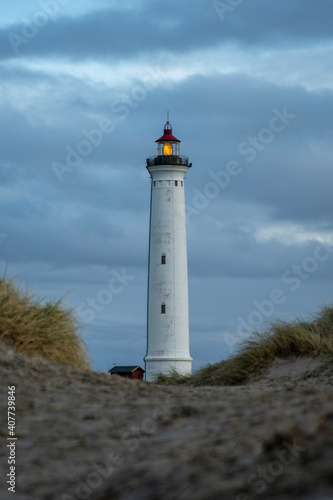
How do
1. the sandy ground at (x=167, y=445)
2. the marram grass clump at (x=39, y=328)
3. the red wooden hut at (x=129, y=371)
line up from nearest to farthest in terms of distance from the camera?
the sandy ground at (x=167, y=445), the marram grass clump at (x=39, y=328), the red wooden hut at (x=129, y=371)

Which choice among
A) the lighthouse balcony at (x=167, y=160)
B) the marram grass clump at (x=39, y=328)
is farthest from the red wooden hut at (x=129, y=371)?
the marram grass clump at (x=39, y=328)

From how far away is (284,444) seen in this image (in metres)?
4.20

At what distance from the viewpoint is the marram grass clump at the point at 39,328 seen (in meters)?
9.59

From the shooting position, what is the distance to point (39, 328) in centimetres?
991

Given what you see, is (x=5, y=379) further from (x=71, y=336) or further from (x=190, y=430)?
(x=190, y=430)

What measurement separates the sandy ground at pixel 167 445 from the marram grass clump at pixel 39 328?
1671 millimetres

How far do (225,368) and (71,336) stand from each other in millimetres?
3935

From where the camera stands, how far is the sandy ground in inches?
154

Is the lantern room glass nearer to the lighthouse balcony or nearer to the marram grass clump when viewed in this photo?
the lighthouse balcony

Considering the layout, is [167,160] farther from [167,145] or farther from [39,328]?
[39,328]

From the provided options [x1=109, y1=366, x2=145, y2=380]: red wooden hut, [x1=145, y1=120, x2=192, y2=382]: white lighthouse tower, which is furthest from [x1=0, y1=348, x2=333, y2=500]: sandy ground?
[x1=109, y1=366, x2=145, y2=380]: red wooden hut

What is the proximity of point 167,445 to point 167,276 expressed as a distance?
27.8 m

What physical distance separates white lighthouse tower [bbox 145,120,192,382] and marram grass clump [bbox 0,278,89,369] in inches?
862

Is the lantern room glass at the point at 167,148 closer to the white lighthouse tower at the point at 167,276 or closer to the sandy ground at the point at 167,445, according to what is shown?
the white lighthouse tower at the point at 167,276
